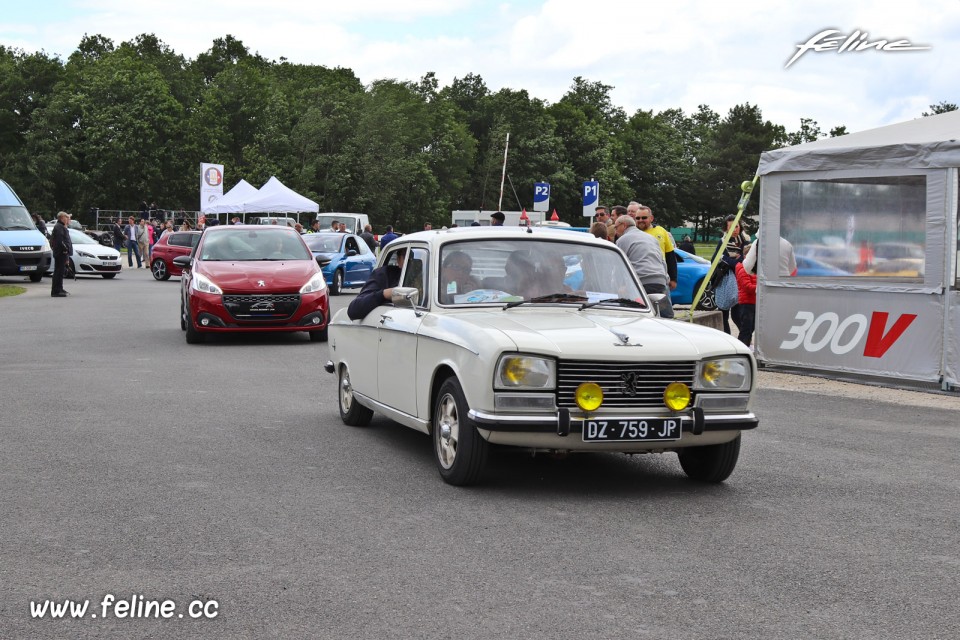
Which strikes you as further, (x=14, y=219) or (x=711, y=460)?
(x=14, y=219)

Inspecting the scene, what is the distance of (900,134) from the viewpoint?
1392 centimetres

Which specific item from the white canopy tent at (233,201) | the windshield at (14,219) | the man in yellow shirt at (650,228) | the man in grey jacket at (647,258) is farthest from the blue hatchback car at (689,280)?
the white canopy tent at (233,201)

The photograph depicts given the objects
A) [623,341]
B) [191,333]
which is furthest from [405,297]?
[191,333]

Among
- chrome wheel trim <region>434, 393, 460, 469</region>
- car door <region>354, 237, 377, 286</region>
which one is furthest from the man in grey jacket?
car door <region>354, 237, 377, 286</region>

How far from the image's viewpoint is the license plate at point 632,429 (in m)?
6.82

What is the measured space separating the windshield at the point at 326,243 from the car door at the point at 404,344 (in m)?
22.6

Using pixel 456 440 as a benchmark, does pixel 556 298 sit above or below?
above

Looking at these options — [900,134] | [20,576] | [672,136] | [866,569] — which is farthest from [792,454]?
[672,136]

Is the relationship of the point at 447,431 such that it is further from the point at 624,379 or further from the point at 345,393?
the point at 345,393

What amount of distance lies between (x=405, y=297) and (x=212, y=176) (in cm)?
4126

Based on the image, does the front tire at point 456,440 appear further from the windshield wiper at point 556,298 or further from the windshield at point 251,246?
the windshield at point 251,246

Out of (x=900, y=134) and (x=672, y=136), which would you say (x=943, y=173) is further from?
(x=672, y=136)

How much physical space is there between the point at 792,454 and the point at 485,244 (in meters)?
2.66

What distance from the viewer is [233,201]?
46312mm
